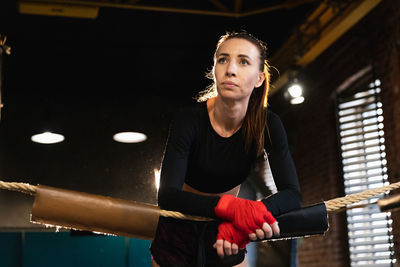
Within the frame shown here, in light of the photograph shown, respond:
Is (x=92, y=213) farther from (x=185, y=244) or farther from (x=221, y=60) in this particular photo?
(x=221, y=60)

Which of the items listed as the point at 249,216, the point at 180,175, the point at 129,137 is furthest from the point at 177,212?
the point at 129,137

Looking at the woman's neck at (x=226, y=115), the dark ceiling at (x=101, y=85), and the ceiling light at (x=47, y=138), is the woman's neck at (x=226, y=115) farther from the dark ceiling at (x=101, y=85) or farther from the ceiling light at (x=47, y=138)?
the ceiling light at (x=47, y=138)

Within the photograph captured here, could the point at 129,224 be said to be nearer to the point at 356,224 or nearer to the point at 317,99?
the point at 356,224

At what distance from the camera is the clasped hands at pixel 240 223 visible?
1.39 m

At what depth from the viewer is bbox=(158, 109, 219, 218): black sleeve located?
56.9 inches

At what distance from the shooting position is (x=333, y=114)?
16.8 feet

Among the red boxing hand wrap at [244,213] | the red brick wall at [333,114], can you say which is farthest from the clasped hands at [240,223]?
the red brick wall at [333,114]

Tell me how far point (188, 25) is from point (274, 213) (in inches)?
161

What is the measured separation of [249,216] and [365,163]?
360cm

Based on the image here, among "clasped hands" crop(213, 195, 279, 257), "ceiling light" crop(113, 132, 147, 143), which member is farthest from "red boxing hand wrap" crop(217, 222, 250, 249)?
"ceiling light" crop(113, 132, 147, 143)

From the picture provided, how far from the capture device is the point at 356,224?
4863 millimetres

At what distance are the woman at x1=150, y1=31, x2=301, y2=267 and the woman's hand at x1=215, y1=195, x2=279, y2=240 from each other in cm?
7

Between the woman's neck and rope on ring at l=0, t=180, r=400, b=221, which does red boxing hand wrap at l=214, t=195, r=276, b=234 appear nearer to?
rope on ring at l=0, t=180, r=400, b=221

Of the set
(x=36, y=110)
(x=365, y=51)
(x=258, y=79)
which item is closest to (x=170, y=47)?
(x=36, y=110)
